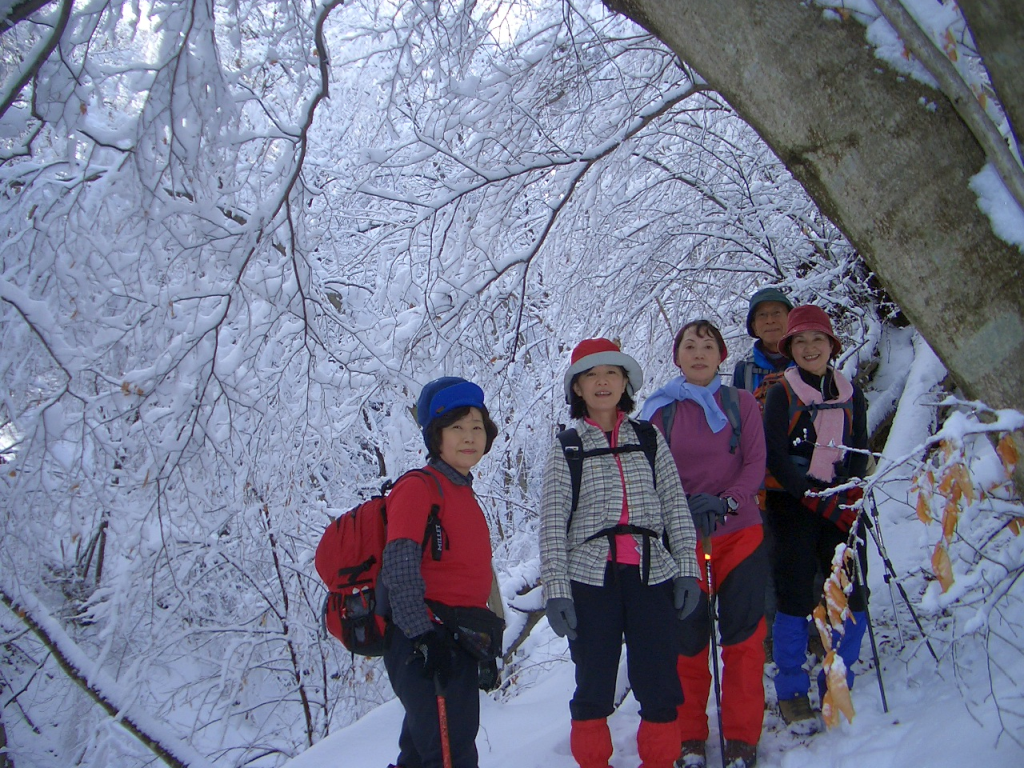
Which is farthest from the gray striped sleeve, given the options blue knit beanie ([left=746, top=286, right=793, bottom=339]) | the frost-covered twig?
the frost-covered twig

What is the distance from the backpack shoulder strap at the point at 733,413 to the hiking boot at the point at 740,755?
111cm

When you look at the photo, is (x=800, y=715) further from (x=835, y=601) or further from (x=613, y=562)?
(x=835, y=601)

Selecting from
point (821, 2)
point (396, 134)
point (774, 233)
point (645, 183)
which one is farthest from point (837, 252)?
point (821, 2)

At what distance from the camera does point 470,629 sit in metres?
2.28

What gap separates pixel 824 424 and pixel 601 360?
1.01 meters

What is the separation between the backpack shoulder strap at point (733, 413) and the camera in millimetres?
2680

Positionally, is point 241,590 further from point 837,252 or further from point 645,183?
point 837,252

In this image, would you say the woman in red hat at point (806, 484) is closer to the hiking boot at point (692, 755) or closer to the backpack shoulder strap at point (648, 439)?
the hiking boot at point (692, 755)

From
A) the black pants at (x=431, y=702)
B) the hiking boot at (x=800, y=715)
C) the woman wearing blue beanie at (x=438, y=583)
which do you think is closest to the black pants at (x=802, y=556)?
the hiking boot at (x=800, y=715)

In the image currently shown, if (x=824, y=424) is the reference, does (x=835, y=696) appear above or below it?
below

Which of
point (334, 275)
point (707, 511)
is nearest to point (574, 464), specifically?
point (707, 511)

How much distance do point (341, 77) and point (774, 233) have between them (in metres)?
3.68

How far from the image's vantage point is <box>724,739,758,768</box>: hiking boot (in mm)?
2443

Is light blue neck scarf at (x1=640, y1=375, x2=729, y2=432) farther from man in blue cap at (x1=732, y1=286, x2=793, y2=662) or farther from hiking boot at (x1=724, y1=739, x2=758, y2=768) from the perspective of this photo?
hiking boot at (x1=724, y1=739, x2=758, y2=768)
